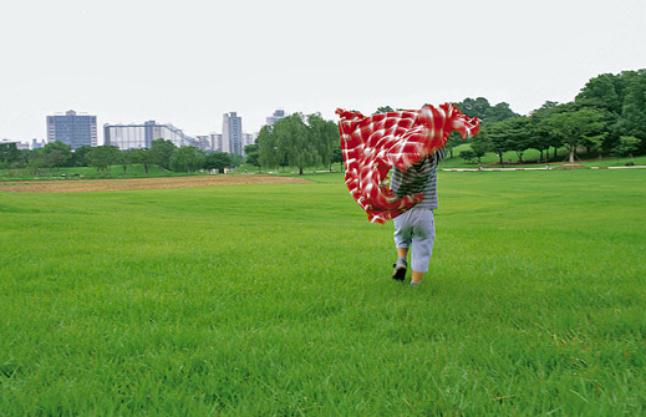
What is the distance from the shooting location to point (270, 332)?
389cm

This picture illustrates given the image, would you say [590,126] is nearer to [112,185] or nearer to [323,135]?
[323,135]

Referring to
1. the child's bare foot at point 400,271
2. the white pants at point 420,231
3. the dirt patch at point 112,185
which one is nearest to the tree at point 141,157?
the dirt patch at point 112,185

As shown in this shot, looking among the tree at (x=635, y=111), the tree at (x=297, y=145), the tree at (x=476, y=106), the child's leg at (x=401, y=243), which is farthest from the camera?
the tree at (x=476, y=106)

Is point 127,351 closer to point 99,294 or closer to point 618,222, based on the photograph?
point 99,294

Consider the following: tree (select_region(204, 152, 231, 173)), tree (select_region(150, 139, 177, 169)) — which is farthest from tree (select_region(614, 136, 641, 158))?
tree (select_region(150, 139, 177, 169))

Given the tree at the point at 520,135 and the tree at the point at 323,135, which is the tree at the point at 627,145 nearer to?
the tree at the point at 520,135

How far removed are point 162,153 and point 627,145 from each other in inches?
3839

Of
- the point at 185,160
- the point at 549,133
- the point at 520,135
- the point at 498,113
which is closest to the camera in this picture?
the point at 549,133

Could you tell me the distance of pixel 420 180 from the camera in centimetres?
541

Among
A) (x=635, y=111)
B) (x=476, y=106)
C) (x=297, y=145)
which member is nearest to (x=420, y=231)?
(x=297, y=145)

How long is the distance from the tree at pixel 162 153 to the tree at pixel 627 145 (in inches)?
3761

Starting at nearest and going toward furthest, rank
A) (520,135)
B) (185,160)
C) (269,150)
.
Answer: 1. (269,150)
2. (520,135)
3. (185,160)

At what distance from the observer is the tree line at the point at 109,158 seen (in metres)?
103

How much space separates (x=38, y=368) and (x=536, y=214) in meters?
16.8
